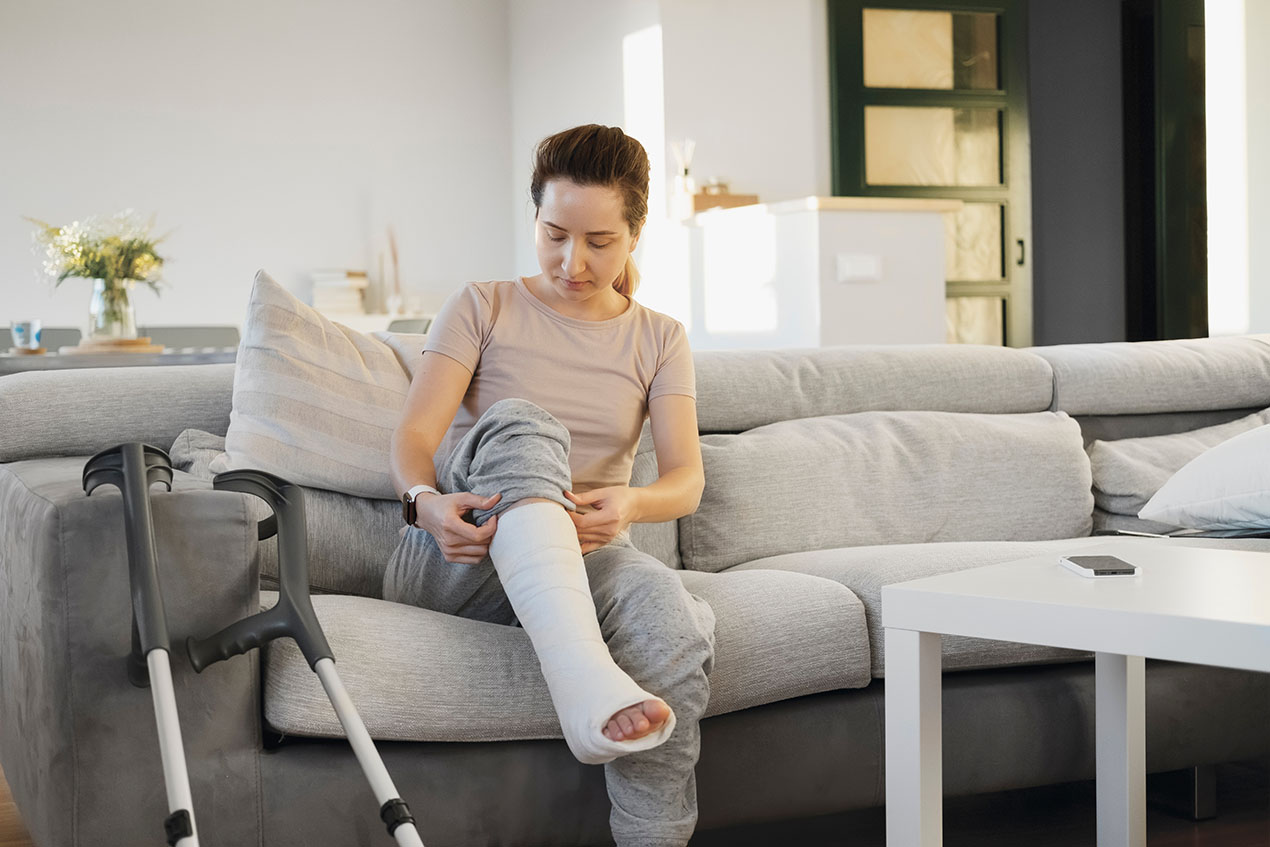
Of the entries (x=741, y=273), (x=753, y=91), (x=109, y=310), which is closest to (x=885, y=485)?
(x=109, y=310)

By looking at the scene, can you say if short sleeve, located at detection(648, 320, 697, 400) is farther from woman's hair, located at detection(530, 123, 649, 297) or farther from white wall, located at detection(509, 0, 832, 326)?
white wall, located at detection(509, 0, 832, 326)

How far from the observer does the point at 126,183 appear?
21.8 ft

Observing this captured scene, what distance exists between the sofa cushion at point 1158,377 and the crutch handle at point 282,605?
1707 mm

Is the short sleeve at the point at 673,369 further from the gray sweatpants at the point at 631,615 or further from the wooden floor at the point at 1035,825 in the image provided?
the wooden floor at the point at 1035,825

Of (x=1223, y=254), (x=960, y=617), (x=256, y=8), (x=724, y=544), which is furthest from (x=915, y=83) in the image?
(x=960, y=617)

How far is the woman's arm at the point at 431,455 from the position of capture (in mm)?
1501

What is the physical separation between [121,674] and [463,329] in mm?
645

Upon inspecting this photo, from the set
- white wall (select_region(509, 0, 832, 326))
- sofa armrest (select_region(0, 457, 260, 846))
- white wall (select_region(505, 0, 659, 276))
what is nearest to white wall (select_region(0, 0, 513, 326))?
white wall (select_region(505, 0, 659, 276))

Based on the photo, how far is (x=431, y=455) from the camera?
1.71 m

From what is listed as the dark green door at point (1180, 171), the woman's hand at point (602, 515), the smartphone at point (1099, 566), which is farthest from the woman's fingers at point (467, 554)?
the dark green door at point (1180, 171)

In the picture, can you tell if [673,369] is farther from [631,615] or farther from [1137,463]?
[1137,463]

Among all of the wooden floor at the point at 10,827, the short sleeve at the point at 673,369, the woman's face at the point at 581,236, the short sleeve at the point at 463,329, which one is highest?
the woman's face at the point at 581,236

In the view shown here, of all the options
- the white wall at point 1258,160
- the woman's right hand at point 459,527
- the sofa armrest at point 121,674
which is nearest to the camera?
the sofa armrest at point 121,674

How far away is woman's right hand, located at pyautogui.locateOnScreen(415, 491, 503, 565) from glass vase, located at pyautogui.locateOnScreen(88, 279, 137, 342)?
276cm
